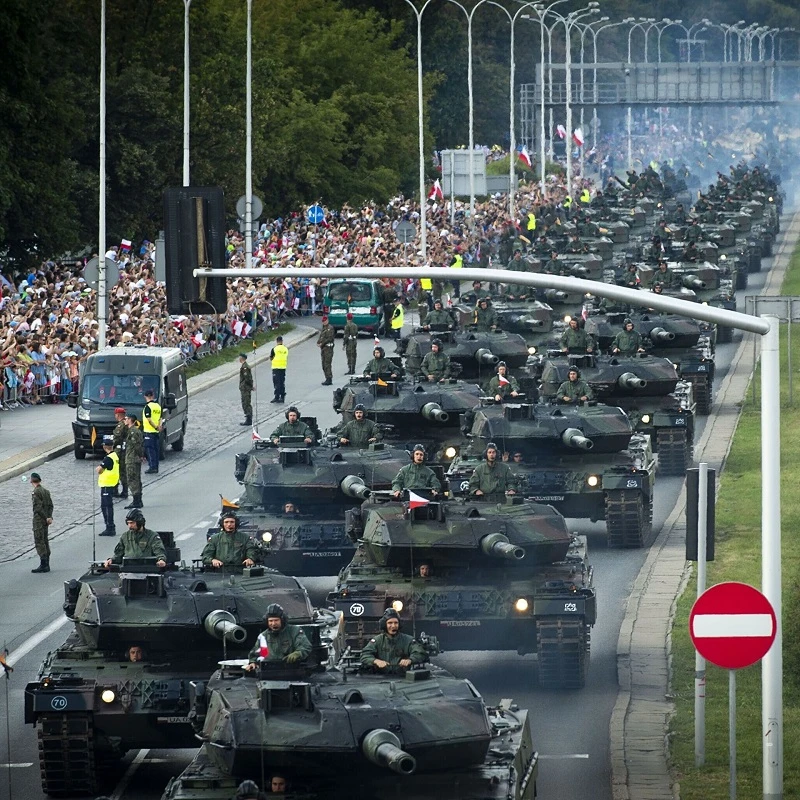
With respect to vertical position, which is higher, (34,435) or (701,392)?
(701,392)

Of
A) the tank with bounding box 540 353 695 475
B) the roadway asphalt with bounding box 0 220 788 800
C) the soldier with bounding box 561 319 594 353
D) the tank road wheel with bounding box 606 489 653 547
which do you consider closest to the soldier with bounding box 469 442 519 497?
the roadway asphalt with bounding box 0 220 788 800

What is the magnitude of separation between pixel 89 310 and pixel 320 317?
44.5 ft

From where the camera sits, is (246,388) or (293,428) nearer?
(293,428)

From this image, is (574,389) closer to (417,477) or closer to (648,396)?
(648,396)

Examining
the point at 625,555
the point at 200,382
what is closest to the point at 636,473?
the point at 625,555

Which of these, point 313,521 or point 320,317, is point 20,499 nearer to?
point 313,521

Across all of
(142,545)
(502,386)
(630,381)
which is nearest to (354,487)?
(142,545)

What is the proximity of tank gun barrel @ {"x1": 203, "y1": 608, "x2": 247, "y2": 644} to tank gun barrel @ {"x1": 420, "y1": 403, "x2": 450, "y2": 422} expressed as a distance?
541 inches

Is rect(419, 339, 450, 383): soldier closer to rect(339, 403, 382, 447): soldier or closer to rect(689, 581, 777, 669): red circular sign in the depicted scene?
rect(339, 403, 382, 447): soldier

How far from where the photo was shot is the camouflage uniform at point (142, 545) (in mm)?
23062

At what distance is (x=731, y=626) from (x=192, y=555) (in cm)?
1570

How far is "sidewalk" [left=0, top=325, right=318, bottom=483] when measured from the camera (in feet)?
131

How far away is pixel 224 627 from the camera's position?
66.4 feet

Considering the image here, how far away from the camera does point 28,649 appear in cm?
2556
